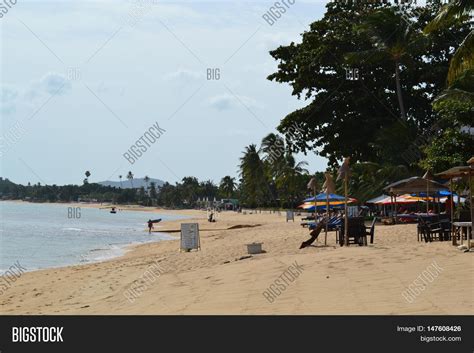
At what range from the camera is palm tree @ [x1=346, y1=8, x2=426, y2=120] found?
33.8 m

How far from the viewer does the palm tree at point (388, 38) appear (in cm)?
3378

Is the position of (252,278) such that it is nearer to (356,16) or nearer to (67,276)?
(67,276)

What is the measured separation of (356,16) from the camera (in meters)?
38.5

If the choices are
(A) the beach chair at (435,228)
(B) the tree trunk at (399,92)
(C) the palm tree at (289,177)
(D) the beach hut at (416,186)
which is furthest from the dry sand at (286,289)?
(C) the palm tree at (289,177)

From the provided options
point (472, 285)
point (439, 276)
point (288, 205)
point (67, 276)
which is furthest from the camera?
point (288, 205)

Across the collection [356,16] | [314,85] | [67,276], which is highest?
[356,16]

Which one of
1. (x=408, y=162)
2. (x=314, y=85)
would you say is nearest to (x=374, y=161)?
(x=408, y=162)

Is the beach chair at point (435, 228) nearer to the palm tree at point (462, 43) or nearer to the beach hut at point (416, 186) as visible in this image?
the palm tree at point (462, 43)

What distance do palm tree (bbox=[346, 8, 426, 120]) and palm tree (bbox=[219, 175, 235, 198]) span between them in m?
130

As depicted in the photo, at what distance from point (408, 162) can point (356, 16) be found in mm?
9992

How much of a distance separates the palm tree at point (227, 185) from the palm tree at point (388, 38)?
427ft

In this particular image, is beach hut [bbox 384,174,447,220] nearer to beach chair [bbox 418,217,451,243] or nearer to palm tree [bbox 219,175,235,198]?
beach chair [bbox 418,217,451,243]

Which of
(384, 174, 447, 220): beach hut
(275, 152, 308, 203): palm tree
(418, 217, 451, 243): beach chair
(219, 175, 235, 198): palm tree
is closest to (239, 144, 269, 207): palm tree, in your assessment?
(275, 152, 308, 203): palm tree
